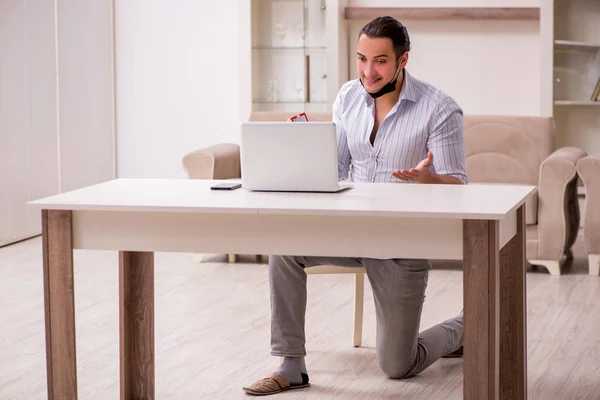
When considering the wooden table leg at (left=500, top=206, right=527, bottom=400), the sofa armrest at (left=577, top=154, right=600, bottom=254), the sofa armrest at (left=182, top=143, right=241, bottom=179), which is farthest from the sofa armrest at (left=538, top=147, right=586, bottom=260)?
the wooden table leg at (left=500, top=206, right=527, bottom=400)

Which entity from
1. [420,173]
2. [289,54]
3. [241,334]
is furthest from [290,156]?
[289,54]

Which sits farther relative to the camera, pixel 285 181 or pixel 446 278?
pixel 446 278

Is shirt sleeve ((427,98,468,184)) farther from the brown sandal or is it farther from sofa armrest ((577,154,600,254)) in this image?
sofa armrest ((577,154,600,254))

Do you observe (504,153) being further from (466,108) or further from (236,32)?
(236,32)

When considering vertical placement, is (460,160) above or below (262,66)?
below

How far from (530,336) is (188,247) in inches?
66.2

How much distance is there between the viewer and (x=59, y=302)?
2643mm

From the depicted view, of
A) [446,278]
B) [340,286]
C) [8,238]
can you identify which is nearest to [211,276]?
[340,286]

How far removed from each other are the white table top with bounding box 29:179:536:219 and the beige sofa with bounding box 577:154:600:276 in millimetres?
1926

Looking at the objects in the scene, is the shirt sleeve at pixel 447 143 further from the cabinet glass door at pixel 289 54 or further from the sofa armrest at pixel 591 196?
the cabinet glass door at pixel 289 54

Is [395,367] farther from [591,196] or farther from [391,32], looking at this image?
[591,196]

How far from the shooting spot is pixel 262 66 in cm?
626

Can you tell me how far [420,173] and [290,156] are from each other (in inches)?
17.4

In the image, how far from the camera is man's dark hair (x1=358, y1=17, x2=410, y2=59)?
10.3 feet
